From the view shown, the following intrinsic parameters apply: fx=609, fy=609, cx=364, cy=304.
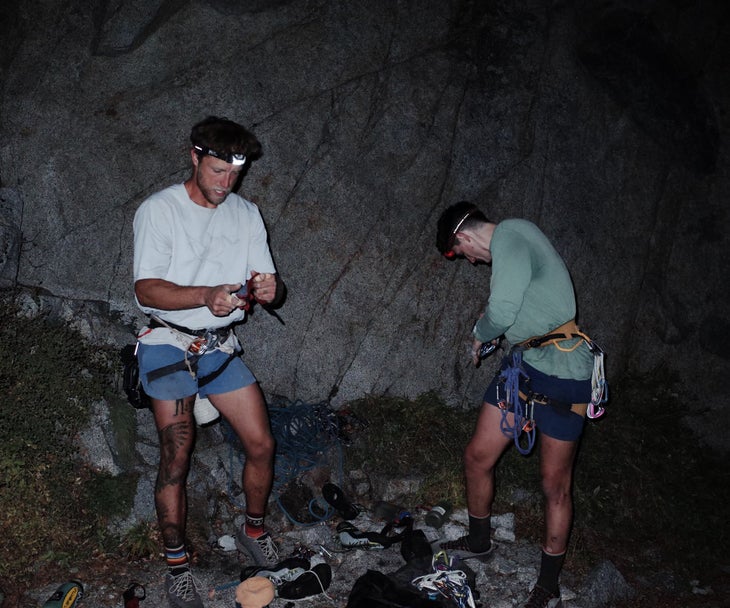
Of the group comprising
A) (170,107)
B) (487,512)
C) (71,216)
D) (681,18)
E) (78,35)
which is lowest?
(487,512)

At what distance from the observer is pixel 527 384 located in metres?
4.27

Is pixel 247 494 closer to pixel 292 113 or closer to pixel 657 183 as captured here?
pixel 292 113

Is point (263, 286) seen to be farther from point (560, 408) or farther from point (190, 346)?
point (560, 408)

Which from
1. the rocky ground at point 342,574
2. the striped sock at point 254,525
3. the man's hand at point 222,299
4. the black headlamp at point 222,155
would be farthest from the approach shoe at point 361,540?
the black headlamp at point 222,155

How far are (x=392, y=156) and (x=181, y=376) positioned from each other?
3.38m

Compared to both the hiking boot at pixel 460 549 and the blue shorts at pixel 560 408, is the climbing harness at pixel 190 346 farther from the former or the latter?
the hiking boot at pixel 460 549

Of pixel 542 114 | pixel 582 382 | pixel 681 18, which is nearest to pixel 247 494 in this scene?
pixel 582 382

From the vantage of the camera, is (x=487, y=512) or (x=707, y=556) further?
(x=707, y=556)

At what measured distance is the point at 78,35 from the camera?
18.4 feet

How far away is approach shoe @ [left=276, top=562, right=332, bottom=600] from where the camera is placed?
A: 435cm

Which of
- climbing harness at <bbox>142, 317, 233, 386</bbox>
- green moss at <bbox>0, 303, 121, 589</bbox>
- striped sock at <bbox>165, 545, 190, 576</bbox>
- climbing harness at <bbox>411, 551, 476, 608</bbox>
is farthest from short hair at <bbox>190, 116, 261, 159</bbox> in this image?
climbing harness at <bbox>411, 551, 476, 608</bbox>

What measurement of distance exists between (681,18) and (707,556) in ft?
19.7

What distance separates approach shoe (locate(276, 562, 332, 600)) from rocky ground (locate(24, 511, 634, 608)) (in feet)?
0.18

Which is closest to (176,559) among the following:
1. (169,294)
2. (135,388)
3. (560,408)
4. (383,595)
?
(135,388)
